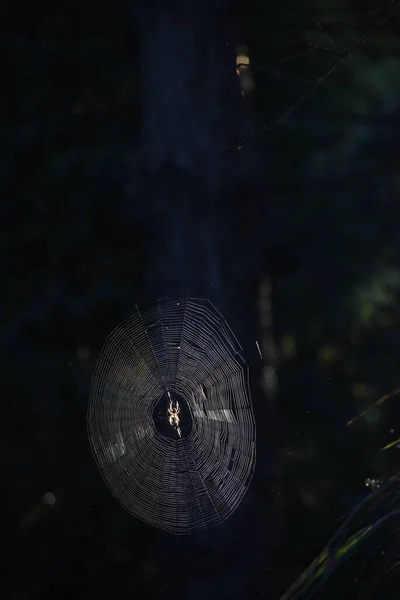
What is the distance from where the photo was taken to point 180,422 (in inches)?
165

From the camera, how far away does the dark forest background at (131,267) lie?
20.3 ft

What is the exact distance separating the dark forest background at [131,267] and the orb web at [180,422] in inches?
50.4

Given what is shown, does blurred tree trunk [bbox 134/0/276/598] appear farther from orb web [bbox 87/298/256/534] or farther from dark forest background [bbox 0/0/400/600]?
dark forest background [bbox 0/0/400/600]

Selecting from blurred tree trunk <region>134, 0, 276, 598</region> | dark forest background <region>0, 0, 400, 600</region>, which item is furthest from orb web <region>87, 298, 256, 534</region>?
dark forest background <region>0, 0, 400, 600</region>

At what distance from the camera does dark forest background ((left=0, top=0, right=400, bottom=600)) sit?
20.3 ft

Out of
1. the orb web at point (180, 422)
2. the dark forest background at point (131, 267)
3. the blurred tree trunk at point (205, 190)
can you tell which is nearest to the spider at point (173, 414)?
the orb web at point (180, 422)

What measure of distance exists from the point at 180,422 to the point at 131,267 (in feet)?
8.63

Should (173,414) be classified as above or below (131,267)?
below

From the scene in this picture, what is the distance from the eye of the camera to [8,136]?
22.5 ft

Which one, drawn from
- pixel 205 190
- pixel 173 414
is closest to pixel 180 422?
pixel 173 414

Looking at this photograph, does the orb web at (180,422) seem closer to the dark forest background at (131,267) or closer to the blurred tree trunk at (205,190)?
the blurred tree trunk at (205,190)

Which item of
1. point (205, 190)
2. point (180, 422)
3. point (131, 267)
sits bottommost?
point (180, 422)

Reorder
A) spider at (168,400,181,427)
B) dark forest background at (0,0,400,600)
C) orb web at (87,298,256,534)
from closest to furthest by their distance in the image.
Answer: orb web at (87,298,256,534), spider at (168,400,181,427), dark forest background at (0,0,400,600)

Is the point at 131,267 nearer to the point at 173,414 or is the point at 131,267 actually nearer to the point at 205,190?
the point at 205,190
